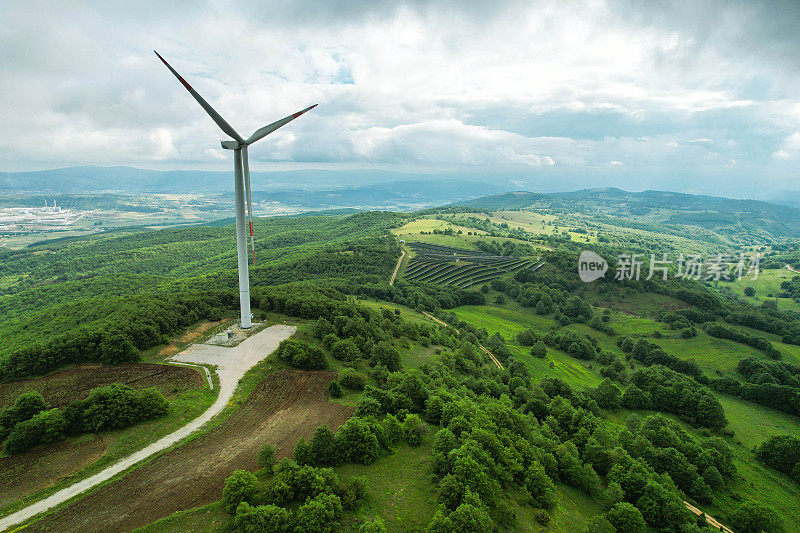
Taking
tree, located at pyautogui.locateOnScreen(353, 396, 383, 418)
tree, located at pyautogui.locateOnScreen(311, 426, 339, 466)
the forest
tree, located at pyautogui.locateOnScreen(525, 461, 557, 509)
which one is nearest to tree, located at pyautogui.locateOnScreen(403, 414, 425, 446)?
the forest

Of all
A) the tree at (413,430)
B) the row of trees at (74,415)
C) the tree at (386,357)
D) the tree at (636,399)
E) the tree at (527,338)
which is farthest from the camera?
the tree at (527,338)

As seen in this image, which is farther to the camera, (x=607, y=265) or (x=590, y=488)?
(x=607, y=265)

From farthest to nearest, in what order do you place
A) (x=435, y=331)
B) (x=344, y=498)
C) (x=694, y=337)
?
(x=694, y=337) → (x=435, y=331) → (x=344, y=498)

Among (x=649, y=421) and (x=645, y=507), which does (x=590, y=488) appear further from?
(x=649, y=421)

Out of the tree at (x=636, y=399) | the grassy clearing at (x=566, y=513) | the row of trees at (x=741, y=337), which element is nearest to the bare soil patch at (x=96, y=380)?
the grassy clearing at (x=566, y=513)

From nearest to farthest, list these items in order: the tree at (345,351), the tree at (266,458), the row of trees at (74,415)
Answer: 1. the tree at (266,458)
2. the row of trees at (74,415)
3. the tree at (345,351)

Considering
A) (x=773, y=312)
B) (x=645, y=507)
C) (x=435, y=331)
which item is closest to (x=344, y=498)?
(x=645, y=507)

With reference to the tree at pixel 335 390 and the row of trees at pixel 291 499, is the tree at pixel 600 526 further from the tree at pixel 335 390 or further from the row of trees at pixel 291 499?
the tree at pixel 335 390

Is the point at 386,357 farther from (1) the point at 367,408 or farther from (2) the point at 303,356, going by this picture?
(1) the point at 367,408
